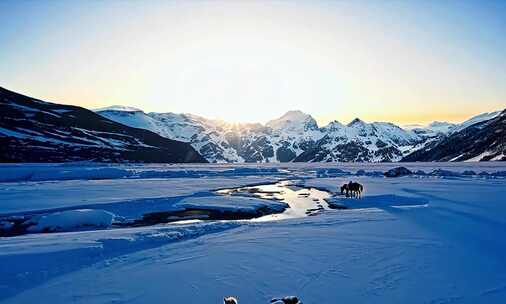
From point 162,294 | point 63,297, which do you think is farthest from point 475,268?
point 63,297

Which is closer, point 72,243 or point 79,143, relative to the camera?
point 72,243

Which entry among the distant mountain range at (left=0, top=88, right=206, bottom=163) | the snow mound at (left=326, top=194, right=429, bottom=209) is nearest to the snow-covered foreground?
the snow mound at (left=326, top=194, right=429, bottom=209)

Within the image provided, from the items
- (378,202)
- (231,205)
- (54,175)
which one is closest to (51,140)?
(54,175)

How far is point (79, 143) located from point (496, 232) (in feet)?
576

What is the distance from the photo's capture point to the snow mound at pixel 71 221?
1903 centimetres

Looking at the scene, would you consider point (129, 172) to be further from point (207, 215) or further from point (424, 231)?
point (424, 231)

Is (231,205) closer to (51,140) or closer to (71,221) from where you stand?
(71,221)

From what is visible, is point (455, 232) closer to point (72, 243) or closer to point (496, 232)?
point (496, 232)

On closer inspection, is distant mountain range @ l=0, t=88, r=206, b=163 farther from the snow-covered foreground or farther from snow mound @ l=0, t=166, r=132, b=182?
the snow-covered foreground

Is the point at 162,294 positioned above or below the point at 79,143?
below

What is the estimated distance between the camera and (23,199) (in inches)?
1145

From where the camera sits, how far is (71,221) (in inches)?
776

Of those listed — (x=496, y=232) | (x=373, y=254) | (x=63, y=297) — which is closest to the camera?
(x=63, y=297)

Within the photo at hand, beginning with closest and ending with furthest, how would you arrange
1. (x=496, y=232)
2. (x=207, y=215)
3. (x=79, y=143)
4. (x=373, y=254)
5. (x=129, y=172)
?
(x=373, y=254) → (x=496, y=232) → (x=207, y=215) → (x=129, y=172) → (x=79, y=143)
